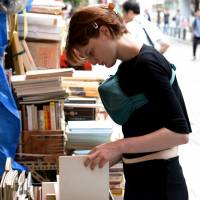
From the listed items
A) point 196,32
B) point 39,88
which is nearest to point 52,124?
point 39,88

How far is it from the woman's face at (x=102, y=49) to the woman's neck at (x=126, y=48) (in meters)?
0.02

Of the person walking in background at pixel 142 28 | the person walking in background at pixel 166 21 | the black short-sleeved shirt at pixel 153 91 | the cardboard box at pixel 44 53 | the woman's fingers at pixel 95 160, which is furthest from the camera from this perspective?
the person walking in background at pixel 166 21

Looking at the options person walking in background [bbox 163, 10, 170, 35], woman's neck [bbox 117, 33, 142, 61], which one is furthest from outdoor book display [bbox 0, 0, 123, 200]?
person walking in background [bbox 163, 10, 170, 35]

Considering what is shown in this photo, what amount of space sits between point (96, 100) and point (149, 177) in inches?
78.4

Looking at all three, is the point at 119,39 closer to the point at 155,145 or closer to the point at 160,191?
the point at 155,145

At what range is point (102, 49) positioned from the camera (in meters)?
1.82

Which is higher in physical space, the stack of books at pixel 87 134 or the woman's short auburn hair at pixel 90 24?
the woman's short auburn hair at pixel 90 24

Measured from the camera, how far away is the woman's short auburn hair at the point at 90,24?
69.7 inches

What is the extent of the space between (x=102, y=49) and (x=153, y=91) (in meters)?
0.24

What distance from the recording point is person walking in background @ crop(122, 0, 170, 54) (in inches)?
205

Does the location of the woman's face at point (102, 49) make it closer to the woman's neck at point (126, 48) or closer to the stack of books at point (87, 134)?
the woman's neck at point (126, 48)

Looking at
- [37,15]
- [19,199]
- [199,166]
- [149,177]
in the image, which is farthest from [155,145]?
[199,166]

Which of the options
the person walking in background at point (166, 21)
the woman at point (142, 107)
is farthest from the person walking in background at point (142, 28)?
the person walking in background at point (166, 21)

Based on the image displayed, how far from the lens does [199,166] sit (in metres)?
5.41
